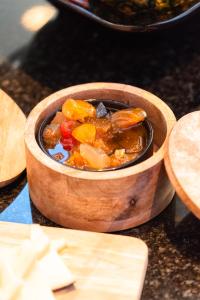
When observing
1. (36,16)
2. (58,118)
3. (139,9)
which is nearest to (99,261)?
(58,118)

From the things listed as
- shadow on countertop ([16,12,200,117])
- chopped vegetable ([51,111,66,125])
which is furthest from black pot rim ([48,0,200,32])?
chopped vegetable ([51,111,66,125])

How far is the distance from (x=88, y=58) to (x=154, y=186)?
0.53m

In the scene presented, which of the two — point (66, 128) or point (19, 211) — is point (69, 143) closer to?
point (66, 128)

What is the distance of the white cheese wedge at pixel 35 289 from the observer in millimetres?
792

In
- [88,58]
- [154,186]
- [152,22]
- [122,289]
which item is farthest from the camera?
[88,58]

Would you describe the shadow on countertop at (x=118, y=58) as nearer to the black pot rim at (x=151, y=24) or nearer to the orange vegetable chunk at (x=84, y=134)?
the black pot rim at (x=151, y=24)

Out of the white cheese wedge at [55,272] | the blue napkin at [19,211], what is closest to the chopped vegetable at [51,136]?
the blue napkin at [19,211]

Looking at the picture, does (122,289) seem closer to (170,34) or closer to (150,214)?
(150,214)

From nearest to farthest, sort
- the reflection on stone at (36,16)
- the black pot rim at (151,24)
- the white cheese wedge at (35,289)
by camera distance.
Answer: the white cheese wedge at (35,289) < the black pot rim at (151,24) < the reflection on stone at (36,16)

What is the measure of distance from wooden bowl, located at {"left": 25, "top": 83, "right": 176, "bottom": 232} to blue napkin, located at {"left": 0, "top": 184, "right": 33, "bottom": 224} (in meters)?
0.02

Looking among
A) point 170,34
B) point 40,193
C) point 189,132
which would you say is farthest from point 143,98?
point 170,34

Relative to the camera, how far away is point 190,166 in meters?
0.91

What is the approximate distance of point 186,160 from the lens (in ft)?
2.99

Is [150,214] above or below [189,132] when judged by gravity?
below
